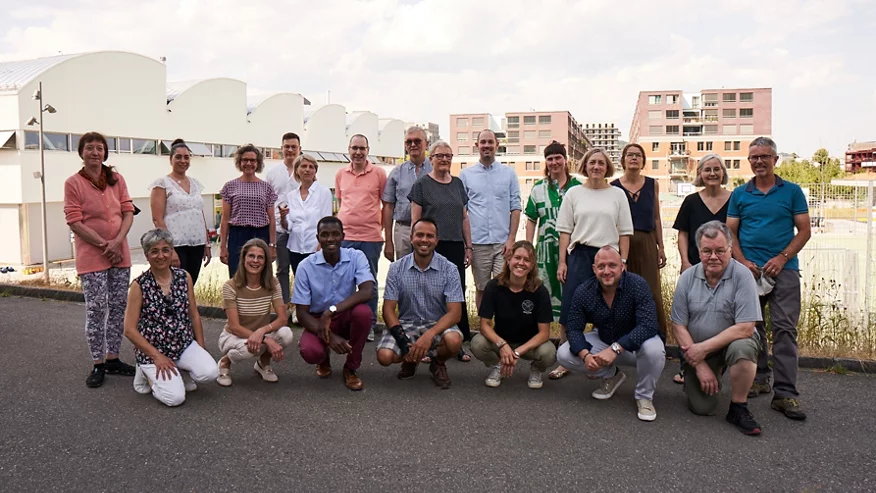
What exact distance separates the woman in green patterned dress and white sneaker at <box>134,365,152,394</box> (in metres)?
3.42

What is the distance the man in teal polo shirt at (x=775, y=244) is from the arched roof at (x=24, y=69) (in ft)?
86.4

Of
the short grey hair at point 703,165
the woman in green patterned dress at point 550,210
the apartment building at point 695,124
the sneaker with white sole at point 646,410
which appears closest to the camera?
the sneaker with white sole at point 646,410

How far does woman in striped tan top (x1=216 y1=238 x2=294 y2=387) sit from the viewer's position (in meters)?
5.39

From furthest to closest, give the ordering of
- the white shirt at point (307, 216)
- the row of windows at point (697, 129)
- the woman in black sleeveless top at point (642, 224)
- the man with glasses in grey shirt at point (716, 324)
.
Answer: the row of windows at point (697, 129) → the white shirt at point (307, 216) → the woman in black sleeveless top at point (642, 224) → the man with glasses in grey shirt at point (716, 324)

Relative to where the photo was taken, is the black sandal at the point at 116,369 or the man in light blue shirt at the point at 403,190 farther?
the man in light blue shirt at the point at 403,190

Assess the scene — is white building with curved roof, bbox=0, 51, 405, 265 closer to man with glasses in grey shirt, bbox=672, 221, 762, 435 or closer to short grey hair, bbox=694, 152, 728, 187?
short grey hair, bbox=694, 152, 728, 187

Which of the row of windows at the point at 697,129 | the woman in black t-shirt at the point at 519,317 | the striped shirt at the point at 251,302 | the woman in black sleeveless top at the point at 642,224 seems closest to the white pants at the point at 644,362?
the woman in black t-shirt at the point at 519,317

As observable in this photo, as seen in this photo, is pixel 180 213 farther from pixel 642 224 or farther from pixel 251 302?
pixel 642 224

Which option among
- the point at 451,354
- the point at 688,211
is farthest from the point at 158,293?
the point at 688,211

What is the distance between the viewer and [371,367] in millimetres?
5969

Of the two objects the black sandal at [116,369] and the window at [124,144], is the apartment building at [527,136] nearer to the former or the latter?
the window at [124,144]

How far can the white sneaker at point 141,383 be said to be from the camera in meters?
5.15

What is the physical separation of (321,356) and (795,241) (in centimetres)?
372

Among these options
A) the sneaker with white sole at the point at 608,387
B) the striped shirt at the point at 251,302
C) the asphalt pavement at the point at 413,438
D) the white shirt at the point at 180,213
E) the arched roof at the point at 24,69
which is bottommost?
the asphalt pavement at the point at 413,438
